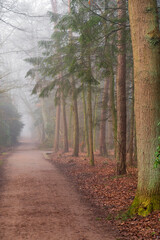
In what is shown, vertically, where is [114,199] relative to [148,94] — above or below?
below

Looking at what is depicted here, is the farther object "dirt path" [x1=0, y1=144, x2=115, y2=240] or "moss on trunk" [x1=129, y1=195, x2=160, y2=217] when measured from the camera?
"moss on trunk" [x1=129, y1=195, x2=160, y2=217]

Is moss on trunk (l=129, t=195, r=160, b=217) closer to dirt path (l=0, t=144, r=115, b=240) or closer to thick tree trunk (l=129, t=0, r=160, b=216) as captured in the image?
thick tree trunk (l=129, t=0, r=160, b=216)

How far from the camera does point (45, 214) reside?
5812 millimetres

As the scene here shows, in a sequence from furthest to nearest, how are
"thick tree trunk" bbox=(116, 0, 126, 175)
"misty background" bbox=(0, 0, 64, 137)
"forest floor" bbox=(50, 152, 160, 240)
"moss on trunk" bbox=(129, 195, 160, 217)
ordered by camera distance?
"misty background" bbox=(0, 0, 64, 137) < "thick tree trunk" bbox=(116, 0, 126, 175) < "moss on trunk" bbox=(129, 195, 160, 217) < "forest floor" bbox=(50, 152, 160, 240)

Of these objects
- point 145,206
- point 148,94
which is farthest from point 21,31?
point 145,206

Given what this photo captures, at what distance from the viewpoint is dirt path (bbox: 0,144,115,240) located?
468cm

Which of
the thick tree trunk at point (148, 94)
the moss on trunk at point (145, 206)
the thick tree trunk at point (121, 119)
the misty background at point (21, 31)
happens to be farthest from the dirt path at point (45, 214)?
the misty background at point (21, 31)

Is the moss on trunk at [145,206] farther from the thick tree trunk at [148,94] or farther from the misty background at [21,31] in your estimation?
the misty background at [21,31]

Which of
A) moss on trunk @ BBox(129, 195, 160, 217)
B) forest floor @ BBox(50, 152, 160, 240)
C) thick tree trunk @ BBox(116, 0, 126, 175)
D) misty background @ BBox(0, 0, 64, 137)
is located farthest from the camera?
misty background @ BBox(0, 0, 64, 137)

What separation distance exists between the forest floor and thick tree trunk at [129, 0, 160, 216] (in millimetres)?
362

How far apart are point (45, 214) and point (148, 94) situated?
3.64 m

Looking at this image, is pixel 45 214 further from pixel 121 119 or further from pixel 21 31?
pixel 21 31

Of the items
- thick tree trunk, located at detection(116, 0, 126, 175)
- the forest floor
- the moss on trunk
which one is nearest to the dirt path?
the forest floor

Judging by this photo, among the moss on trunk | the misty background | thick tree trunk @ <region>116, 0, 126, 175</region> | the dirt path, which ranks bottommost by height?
the dirt path
